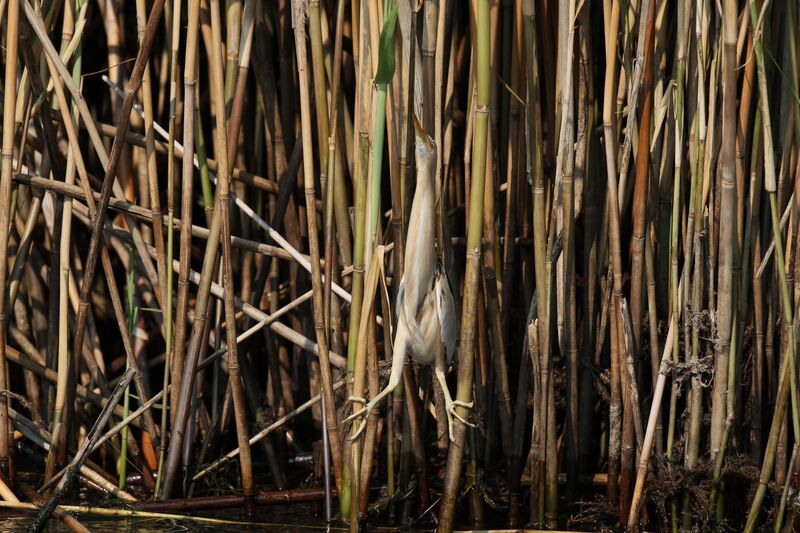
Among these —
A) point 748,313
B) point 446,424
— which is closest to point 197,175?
point 446,424

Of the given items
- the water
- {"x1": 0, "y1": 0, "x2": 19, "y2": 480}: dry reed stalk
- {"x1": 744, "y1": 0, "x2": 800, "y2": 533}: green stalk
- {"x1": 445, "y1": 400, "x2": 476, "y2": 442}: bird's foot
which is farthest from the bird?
{"x1": 0, "y1": 0, "x2": 19, "y2": 480}: dry reed stalk

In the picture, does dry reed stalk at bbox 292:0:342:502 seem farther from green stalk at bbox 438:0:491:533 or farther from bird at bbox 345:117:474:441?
green stalk at bbox 438:0:491:533

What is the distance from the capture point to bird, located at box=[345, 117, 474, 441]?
1588 mm

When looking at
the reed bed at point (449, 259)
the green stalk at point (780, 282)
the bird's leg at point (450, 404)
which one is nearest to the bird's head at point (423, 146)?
the reed bed at point (449, 259)

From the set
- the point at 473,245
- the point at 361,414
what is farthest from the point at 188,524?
the point at 473,245

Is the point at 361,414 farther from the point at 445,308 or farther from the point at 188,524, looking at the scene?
the point at 188,524

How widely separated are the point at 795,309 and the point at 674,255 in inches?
11.6

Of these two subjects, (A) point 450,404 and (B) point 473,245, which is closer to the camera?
(B) point 473,245

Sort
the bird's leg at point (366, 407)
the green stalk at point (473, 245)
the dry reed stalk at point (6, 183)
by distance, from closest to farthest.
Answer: the green stalk at point (473, 245), the bird's leg at point (366, 407), the dry reed stalk at point (6, 183)

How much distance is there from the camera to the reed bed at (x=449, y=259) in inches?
68.9

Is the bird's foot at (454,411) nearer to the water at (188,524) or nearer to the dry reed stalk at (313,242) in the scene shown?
the dry reed stalk at (313,242)

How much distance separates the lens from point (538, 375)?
190 cm

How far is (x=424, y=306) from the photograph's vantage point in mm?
1691

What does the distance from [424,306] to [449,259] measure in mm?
291
